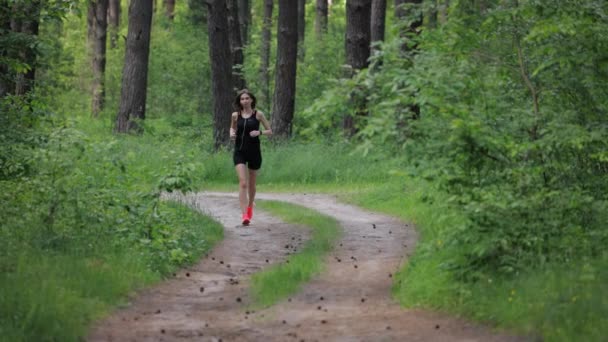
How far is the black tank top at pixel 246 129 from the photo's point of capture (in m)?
14.6

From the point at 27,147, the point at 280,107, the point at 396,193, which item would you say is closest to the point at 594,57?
the point at 27,147

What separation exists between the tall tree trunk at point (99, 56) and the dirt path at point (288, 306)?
26795mm

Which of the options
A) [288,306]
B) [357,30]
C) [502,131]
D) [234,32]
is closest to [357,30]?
[357,30]

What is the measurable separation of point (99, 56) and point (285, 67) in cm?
1591

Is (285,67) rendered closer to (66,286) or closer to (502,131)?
(502,131)

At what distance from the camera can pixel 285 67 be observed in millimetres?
25922

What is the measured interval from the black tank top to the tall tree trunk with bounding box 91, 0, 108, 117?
79.1ft

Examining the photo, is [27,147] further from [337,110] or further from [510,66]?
[510,66]

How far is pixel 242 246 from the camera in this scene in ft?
41.4

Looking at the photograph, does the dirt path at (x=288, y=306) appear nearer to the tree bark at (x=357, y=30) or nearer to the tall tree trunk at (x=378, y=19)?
the tree bark at (x=357, y=30)

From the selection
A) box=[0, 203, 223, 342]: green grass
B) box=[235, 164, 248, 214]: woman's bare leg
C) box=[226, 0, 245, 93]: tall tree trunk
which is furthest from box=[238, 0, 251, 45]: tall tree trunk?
box=[0, 203, 223, 342]: green grass

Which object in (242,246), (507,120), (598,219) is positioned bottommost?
(242,246)

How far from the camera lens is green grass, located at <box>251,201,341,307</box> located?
932cm

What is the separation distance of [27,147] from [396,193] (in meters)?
7.75
